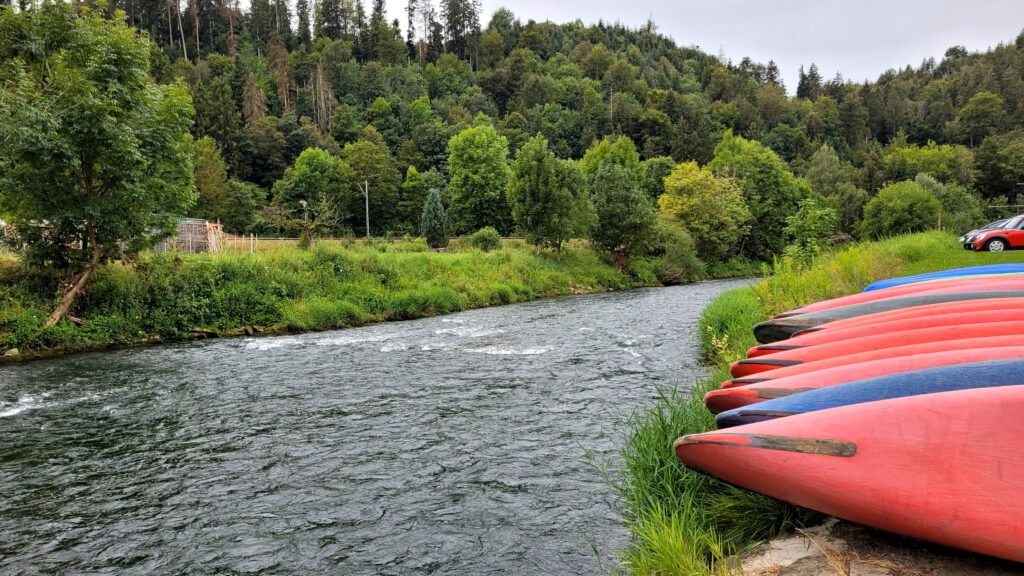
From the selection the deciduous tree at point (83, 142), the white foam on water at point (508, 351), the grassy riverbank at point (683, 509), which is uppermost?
the deciduous tree at point (83, 142)

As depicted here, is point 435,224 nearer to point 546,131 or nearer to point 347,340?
point 347,340

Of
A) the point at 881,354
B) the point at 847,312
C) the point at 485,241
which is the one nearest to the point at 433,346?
the point at 847,312

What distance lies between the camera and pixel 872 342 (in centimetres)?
497

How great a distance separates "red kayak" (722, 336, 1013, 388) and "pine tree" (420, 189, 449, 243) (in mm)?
37385

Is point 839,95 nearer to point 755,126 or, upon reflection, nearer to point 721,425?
point 755,126

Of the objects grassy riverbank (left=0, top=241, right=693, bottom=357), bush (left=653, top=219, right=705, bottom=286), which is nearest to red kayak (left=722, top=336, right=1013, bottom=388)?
grassy riverbank (left=0, top=241, right=693, bottom=357)

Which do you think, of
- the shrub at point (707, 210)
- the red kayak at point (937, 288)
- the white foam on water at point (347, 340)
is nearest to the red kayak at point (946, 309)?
the red kayak at point (937, 288)

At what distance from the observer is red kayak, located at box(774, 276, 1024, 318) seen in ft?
22.1

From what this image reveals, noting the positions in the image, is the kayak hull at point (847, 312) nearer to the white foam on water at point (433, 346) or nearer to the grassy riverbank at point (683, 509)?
the grassy riverbank at point (683, 509)

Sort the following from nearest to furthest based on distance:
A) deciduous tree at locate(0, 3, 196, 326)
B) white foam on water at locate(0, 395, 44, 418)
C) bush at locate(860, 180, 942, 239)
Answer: white foam on water at locate(0, 395, 44, 418) → deciduous tree at locate(0, 3, 196, 326) → bush at locate(860, 180, 942, 239)

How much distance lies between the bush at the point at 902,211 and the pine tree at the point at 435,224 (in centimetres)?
3566

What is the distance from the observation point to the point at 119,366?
38.9 ft

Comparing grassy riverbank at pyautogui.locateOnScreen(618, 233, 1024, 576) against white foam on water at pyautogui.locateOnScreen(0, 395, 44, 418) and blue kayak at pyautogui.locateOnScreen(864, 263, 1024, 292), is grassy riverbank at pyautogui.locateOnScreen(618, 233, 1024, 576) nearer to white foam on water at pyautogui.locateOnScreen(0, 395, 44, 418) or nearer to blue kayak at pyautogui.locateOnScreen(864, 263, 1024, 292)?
blue kayak at pyautogui.locateOnScreen(864, 263, 1024, 292)

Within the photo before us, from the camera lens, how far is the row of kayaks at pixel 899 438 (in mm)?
2660
